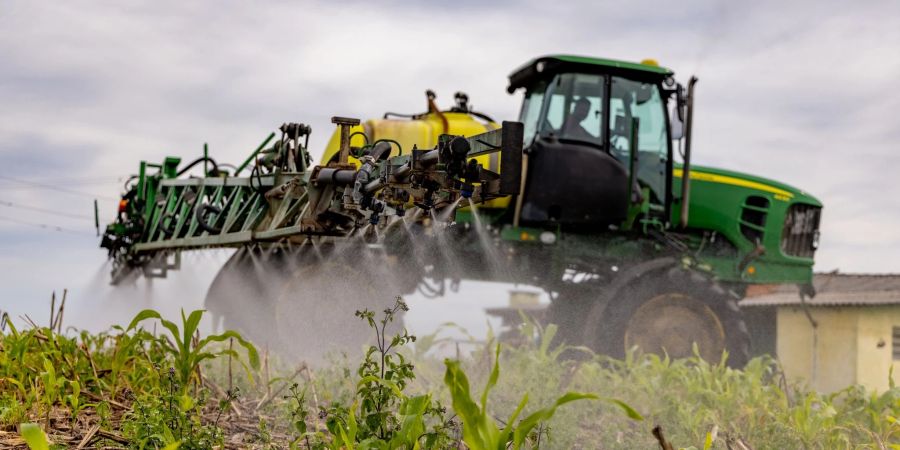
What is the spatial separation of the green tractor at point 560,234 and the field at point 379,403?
88cm

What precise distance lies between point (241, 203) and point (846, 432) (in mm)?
5428

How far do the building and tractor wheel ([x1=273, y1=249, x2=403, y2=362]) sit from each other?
9716 millimetres

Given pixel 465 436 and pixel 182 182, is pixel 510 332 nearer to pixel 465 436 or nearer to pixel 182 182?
pixel 182 182

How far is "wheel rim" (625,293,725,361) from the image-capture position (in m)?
10.0

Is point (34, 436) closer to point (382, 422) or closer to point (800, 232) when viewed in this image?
point (382, 422)

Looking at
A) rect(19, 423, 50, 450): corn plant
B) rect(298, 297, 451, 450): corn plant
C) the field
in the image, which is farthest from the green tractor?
rect(19, 423, 50, 450): corn plant

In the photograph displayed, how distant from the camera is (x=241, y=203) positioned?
8.70m

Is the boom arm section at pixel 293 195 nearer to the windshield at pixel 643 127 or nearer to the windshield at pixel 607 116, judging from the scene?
the windshield at pixel 607 116

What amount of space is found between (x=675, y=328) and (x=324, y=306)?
3.79 m

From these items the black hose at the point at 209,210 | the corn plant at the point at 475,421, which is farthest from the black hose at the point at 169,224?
the corn plant at the point at 475,421

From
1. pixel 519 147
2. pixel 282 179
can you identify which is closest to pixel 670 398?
pixel 519 147

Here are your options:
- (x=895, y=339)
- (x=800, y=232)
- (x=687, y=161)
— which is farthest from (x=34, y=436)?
(x=895, y=339)

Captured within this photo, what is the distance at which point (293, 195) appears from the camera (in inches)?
290

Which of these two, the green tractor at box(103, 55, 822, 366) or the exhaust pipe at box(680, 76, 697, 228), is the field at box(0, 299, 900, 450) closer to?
the green tractor at box(103, 55, 822, 366)
